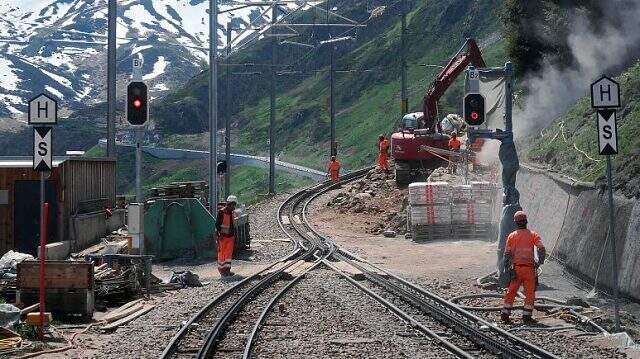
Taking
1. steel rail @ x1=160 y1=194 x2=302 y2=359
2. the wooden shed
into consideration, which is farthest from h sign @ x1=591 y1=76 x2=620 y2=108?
the wooden shed

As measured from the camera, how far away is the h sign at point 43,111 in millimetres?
16578

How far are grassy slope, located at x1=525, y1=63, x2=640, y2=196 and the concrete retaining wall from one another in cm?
44

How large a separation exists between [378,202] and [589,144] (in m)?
15.5

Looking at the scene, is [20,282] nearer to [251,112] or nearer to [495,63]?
[495,63]

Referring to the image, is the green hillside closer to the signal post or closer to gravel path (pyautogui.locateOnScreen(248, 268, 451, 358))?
the signal post

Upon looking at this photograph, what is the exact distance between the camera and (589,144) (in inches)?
1133

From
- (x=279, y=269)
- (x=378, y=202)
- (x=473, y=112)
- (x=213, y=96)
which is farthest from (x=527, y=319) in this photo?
(x=378, y=202)

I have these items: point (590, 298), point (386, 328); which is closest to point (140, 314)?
point (386, 328)

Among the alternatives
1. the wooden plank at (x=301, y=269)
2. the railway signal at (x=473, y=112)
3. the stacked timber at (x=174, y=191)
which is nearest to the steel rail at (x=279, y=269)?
the wooden plank at (x=301, y=269)

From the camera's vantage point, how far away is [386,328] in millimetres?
17047

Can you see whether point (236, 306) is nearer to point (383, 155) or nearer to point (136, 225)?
point (136, 225)

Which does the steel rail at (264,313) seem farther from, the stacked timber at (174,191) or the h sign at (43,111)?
the stacked timber at (174,191)

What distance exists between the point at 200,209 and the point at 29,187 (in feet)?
14.3

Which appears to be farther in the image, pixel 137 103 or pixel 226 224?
pixel 226 224
